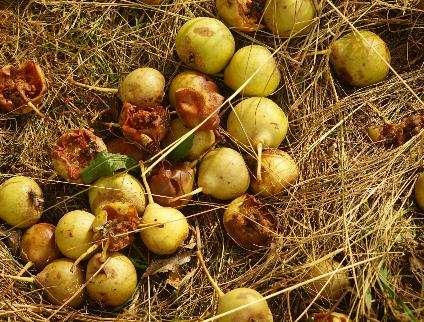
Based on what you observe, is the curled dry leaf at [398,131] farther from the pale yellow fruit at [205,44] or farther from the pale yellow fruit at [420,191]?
the pale yellow fruit at [205,44]

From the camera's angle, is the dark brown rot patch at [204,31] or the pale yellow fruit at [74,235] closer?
the pale yellow fruit at [74,235]

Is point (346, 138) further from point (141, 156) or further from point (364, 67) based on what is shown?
point (141, 156)

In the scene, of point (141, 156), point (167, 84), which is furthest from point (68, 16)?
point (141, 156)

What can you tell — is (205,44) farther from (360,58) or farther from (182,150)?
(360,58)

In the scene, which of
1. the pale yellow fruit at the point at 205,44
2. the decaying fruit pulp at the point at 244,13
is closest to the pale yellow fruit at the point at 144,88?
the pale yellow fruit at the point at 205,44

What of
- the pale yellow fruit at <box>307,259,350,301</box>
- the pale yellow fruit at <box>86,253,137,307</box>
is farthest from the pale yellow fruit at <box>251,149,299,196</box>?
the pale yellow fruit at <box>86,253,137,307</box>
